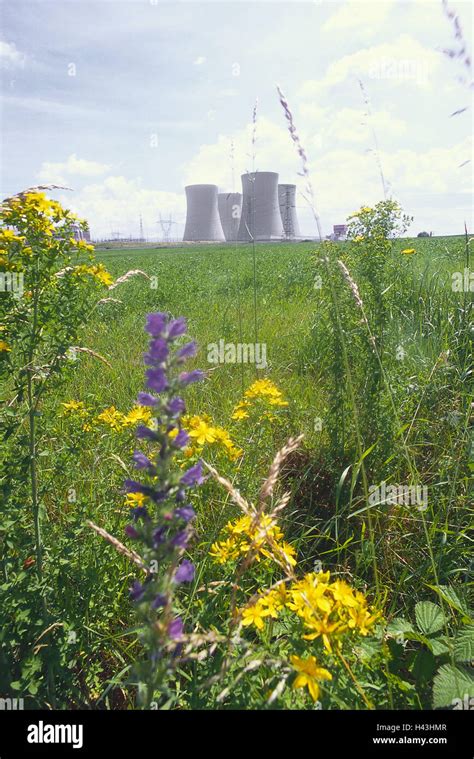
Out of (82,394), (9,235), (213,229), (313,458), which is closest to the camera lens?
(9,235)

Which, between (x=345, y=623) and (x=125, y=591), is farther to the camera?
(x=125, y=591)

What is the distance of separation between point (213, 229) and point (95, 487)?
57344mm

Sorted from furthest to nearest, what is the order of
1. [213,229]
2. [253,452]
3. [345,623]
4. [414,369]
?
[213,229] < [414,369] < [253,452] < [345,623]

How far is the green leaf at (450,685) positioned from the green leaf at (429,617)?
14cm

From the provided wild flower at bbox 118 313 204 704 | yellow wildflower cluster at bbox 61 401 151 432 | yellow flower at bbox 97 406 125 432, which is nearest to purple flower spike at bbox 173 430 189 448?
wild flower at bbox 118 313 204 704

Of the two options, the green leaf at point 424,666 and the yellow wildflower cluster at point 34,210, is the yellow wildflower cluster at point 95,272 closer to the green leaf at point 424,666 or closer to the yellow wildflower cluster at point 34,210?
the yellow wildflower cluster at point 34,210

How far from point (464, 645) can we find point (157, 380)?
1349mm

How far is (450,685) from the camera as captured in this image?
137 centimetres

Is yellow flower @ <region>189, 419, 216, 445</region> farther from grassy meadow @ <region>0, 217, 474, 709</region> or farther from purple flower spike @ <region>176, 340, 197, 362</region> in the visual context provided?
purple flower spike @ <region>176, 340, 197, 362</region>

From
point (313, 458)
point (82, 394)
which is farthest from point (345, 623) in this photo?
point (82, 394)

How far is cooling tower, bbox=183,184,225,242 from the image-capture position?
53688mm

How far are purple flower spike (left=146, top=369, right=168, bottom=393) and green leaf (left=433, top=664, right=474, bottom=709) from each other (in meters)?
1.22
